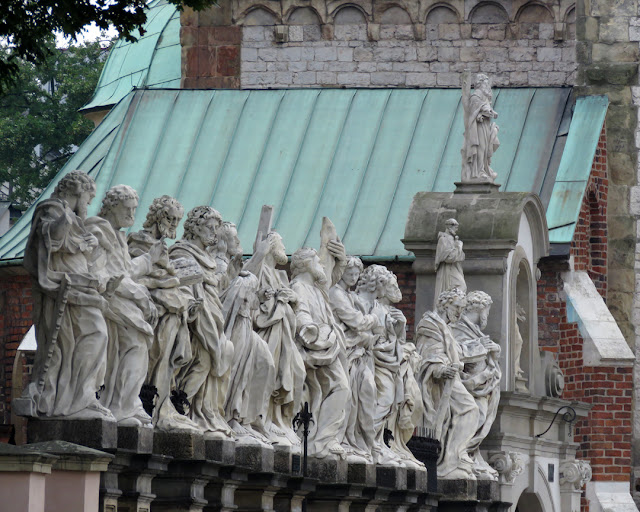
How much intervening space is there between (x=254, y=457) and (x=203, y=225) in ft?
6.89

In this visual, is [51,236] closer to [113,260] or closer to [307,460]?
[113,260]

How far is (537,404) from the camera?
98.7ft

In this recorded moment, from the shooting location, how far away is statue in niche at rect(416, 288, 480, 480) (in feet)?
88.5

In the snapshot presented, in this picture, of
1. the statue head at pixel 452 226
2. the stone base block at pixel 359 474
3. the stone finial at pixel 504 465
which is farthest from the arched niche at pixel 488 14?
the stone base block at pixel 359 474

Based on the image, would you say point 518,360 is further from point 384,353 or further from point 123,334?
point 123,334

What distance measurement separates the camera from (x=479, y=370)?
28000 mm

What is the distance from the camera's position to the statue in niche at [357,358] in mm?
23938

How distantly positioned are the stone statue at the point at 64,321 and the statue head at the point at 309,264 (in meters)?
5.11

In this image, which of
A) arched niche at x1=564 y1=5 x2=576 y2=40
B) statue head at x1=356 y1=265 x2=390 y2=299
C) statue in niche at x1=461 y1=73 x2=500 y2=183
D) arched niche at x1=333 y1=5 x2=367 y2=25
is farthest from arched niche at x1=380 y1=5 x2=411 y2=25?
statue head at x1=356 y1=265 x2=390 y2=299

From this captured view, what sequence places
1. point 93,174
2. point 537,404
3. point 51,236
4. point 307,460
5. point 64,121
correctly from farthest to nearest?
point 64,121
point 93,174
point 537,404
point 307,460
point 51,236

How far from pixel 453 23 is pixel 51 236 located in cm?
1937

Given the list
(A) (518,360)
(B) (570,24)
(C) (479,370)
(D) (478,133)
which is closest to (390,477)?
(C) (479,370)

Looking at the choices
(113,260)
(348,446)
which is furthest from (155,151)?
(113,260)

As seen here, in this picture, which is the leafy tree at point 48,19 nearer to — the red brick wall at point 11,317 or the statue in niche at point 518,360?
the statue in niche at point 518,360
